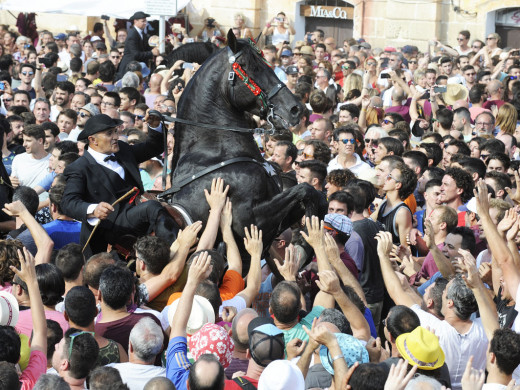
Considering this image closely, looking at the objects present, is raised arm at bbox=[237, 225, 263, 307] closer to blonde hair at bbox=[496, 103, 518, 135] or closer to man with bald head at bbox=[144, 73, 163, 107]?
blonde hair at bbox=[496, 103, 518, 135]

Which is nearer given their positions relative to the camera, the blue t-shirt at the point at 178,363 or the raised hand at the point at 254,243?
the blue t-shirt at the point at 178,363

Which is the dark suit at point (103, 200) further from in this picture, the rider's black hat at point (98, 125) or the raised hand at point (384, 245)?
the raised hand at point (384, 245)

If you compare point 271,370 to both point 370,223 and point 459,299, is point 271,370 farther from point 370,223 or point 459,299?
point 370,223

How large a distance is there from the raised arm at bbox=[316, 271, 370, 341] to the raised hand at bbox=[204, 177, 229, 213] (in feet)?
5.71

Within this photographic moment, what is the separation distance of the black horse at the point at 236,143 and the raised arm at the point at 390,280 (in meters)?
0.91

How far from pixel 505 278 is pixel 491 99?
28.2 feet

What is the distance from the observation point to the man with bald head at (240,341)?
16.8 ft

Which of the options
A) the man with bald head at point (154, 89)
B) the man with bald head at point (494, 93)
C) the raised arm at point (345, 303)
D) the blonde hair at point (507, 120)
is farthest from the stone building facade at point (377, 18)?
the raised arm at point (345, 303)

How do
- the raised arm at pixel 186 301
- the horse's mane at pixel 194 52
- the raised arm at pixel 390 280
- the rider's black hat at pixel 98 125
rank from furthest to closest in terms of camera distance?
1. the horse's mane at pixel 194 52
2. the rider's black hat at pixel 98 125
3. the raised arm at pixel 390 280
4. the raised arm at pixel 186 301

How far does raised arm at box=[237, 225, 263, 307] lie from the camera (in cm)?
618

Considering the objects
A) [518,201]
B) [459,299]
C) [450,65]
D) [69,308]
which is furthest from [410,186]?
[450,65]

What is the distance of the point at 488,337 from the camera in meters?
5.62

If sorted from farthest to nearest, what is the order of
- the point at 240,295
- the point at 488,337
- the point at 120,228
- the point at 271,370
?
the point at 120,228 → the point at 240,295 → the point at 488,337 → the point at 271,370

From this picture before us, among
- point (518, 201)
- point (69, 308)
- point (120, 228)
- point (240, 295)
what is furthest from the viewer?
point (518, 201)
